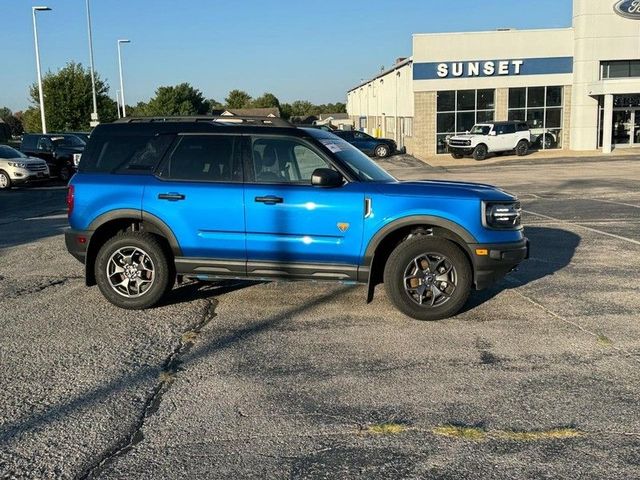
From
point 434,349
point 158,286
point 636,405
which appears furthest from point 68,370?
point 636,405

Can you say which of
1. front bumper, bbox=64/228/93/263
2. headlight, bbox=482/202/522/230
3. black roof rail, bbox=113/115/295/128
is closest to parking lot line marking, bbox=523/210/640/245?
headlight, bbox=482/202/522/230

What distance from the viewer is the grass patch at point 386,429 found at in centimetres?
390

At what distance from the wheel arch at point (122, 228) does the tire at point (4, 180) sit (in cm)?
1755

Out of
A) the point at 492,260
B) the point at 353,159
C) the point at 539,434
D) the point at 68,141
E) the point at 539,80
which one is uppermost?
the point at 539,80

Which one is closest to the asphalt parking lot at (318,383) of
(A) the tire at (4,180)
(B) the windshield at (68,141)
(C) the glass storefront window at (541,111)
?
(A) the tire at (4,180)

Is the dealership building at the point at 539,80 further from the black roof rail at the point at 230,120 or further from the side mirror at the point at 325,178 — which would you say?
the side mirror at the point at 325,178

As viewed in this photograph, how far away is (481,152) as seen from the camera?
33906 mm

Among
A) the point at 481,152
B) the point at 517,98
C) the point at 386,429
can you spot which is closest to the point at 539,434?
the point at 386,429

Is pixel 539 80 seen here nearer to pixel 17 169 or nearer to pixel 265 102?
pixel 17 169

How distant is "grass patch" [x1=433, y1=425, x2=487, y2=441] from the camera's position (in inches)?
150

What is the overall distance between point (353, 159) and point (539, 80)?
34.8 metres

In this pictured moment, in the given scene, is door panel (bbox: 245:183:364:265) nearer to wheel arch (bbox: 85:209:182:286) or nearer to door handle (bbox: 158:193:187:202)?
door handle (bbox: 158:193:187:202)

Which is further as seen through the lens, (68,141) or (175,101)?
(175,101)

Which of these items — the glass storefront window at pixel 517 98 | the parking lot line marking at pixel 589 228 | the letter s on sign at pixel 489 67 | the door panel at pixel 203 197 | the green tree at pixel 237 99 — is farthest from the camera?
the green tree at pixel 237 99
